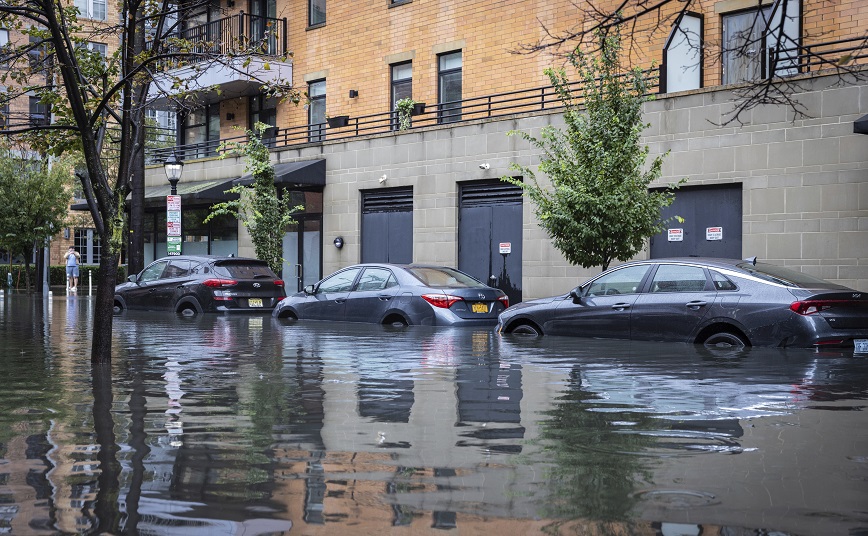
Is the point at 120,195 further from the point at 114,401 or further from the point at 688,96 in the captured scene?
the point at 688,96

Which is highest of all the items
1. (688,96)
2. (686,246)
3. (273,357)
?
(688,96)

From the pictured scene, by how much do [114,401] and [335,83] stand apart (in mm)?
25693

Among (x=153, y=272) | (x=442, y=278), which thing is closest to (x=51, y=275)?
(x=153, y=272)

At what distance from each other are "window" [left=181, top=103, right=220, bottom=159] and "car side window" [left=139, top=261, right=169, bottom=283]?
12.3 metres

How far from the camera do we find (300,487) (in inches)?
224

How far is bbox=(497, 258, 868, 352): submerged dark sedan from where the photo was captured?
13.6 m

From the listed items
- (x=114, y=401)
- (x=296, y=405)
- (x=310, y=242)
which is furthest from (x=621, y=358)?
(x=310, y=242)

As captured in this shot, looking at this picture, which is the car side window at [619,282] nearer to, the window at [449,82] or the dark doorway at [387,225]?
the dark doorway at [387,225]

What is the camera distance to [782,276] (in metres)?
14.3

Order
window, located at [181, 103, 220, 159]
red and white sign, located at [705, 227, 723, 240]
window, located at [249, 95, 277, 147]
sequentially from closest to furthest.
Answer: red and white sign, located at [705, 227, 723, 240] < window, located at [249, 95, 277, 147] < window, located at [181, 103, 220, 159]

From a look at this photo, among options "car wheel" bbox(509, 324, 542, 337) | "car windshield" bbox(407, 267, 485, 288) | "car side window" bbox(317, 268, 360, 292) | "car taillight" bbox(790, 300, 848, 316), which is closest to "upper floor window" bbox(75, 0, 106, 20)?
"car side window" bbox(317, 268, 360, 292)

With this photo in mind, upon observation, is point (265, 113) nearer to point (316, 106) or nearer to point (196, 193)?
point (316, 106)

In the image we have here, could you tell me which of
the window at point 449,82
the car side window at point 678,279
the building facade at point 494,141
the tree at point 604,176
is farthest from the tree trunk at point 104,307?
the window at point 449,82

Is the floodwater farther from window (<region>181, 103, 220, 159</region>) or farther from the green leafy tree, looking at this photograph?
window (<region>181, 103, 220, 159</region>)
